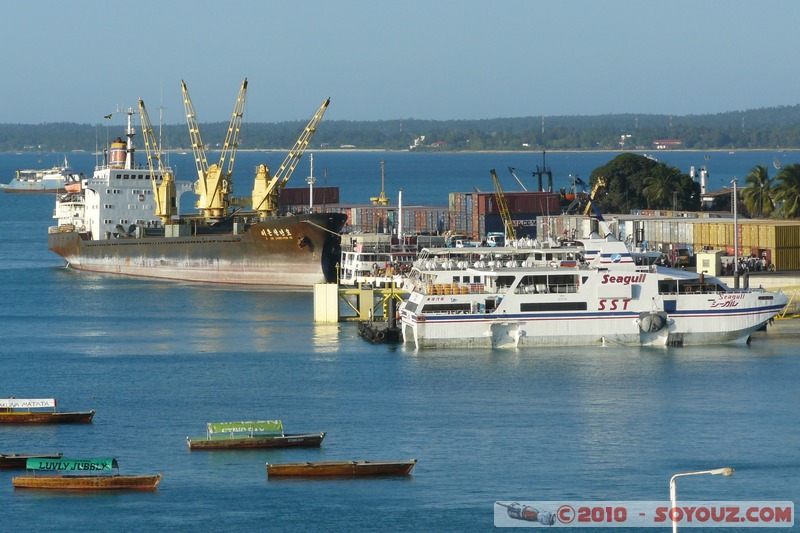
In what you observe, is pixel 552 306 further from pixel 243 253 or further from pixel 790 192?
pixel 790 192

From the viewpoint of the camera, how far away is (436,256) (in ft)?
215

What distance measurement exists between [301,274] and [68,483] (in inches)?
2140

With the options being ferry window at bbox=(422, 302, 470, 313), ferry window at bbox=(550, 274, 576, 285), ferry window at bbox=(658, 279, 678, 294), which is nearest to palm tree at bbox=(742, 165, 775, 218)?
ferry window at bbox=(658, 279, 678, 294)

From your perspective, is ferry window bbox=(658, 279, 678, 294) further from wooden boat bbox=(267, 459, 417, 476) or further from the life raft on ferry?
wooden boat bbox=(267, 459, 417, 476)

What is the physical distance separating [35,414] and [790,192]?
208ft

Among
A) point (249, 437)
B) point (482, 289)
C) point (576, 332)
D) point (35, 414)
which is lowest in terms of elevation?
point (249, 437)

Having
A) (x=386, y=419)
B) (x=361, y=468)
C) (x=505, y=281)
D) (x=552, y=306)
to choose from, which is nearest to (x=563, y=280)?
(x=552, y=306)

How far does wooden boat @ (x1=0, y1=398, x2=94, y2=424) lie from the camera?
47.7 m

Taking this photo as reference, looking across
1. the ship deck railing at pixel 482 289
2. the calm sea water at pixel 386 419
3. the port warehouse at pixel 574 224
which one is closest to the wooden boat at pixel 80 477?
the calm sea water at pixel 386 419

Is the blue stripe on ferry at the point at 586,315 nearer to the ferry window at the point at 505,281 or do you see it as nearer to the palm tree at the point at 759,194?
the ferry window at the point at 505,281

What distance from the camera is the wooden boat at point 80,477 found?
129 ft

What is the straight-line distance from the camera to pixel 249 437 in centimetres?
4416

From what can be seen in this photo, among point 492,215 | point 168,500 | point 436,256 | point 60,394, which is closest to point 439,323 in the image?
point 436,256

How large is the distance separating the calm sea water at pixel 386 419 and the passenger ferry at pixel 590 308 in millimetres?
1056
